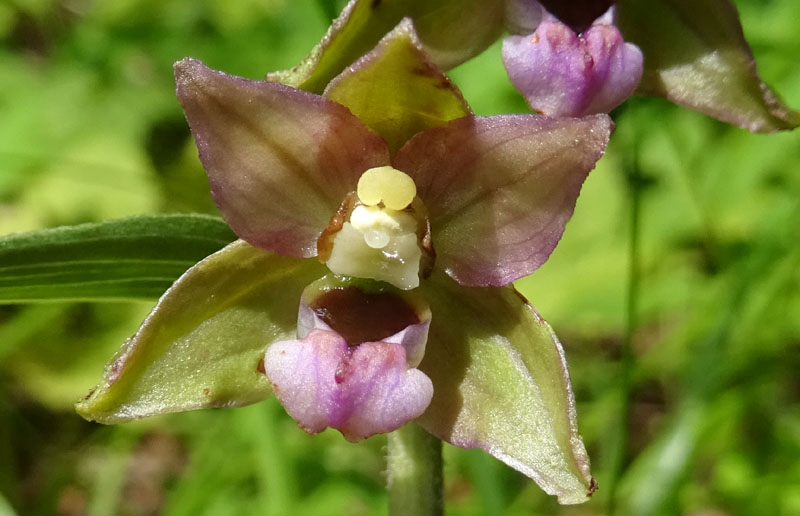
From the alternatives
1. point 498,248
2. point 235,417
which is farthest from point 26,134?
point 498,248

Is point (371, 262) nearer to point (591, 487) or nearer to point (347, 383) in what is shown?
point (347, 383)

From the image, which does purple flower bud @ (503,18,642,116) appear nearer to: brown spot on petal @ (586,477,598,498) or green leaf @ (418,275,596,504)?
green leaf @ (418,275,596,504)

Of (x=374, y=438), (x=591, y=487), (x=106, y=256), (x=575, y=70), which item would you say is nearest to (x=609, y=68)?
(x=575, y=70)

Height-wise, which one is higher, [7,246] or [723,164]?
[7,246]

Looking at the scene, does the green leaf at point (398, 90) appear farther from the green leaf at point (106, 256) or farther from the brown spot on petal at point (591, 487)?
the brown spot on petal at point (591, 487)

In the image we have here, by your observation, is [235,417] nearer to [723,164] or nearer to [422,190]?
[422,190]

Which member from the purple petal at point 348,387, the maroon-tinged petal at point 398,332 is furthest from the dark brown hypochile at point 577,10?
the purple petal at point 348,387
